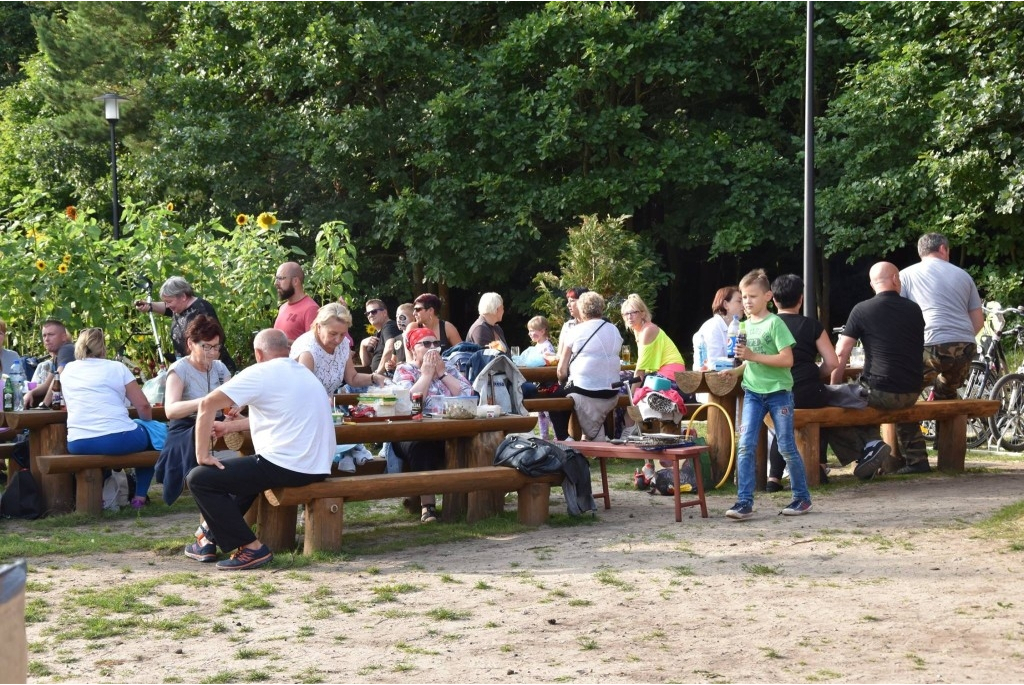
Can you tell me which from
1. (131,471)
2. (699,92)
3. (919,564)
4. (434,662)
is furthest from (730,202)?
(434,662)

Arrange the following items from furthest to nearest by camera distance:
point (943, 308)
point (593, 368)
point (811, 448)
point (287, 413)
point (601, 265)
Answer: point (601, 265)
point (943, 308)
point (593, 368)
point (811, 448)
point (287, 413)

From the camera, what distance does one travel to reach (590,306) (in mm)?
10031

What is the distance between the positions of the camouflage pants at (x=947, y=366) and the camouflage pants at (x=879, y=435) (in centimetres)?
48

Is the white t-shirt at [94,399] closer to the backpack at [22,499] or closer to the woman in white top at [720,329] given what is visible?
the backpack at [22,499]

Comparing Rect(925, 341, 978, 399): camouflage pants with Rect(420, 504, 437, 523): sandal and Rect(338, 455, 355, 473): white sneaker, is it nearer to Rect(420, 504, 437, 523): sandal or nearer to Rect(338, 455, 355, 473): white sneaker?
Rect(420, 504, 437, 523): sandal

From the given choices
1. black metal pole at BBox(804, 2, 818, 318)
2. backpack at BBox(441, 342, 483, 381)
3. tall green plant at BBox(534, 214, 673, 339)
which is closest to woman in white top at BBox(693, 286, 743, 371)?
backpack at BBox(441, 342, 483, 381)

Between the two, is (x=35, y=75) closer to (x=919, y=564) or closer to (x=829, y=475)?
(x=829, y=475)

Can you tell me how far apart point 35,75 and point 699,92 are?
1773cm

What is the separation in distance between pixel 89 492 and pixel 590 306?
3.87 m

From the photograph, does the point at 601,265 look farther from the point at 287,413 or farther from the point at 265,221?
the point at 287,413

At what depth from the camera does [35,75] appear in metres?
33.1

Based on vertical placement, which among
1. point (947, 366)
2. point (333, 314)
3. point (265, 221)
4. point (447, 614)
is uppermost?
point (265, 221)

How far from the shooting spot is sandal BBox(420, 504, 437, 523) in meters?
8.98

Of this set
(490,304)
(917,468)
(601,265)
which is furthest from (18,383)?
(601,265)
